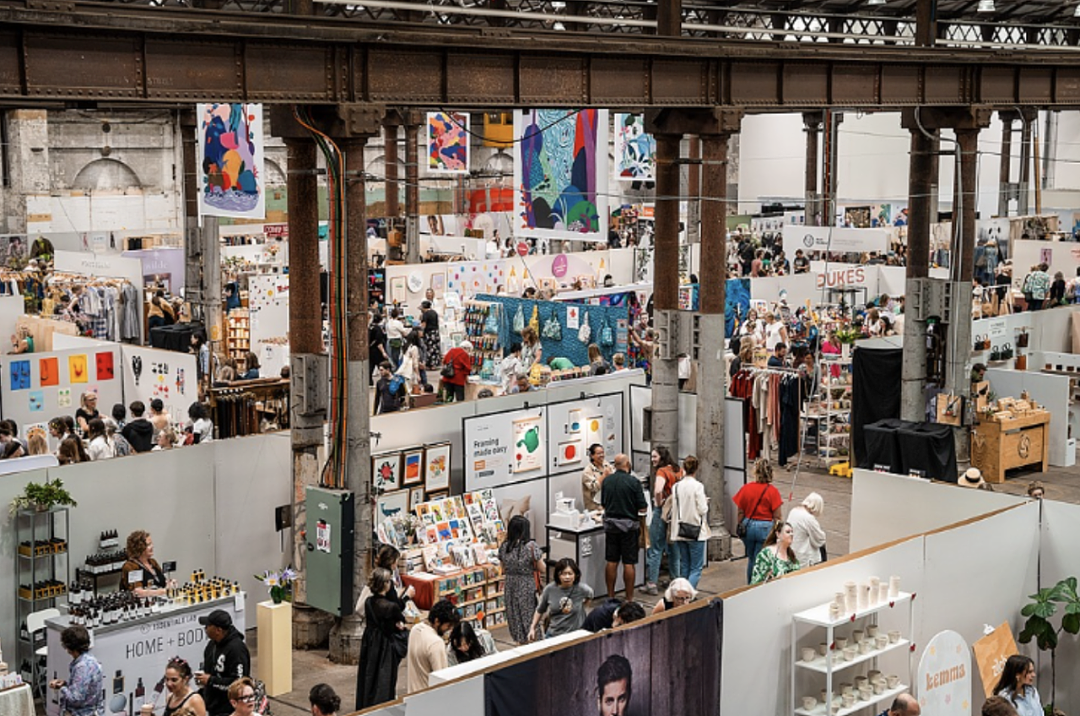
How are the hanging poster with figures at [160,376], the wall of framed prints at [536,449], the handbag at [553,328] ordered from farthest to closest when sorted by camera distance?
the handbag at [553,328], the hanging poster with figures at [160,376], the wall of framed prints at [536,449]

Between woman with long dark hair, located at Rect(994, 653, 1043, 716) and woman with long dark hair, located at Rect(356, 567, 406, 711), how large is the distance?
425cm

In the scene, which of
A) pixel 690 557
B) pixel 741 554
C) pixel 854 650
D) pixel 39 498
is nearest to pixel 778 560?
pixel 854 650

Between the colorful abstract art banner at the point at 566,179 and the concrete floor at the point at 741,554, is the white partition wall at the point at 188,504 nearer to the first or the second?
the concrete floor at the point at 741,554

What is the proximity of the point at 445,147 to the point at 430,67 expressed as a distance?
13.7 metres

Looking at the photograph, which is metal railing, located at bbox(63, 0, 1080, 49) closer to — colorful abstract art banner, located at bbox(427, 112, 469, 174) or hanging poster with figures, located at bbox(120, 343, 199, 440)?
colorful abstract art banner, located at bbox(427, 112, 469, 174)

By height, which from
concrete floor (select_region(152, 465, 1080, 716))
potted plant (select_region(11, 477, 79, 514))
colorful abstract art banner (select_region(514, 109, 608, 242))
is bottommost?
concrete floor (select_region(152, 465, 1080, 716))

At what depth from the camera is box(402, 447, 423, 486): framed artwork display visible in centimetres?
1352

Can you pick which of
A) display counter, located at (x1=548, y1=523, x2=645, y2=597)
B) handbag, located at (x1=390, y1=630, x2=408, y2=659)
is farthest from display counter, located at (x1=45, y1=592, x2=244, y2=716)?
display counter, located at (x1=548, y1=523, x2=645, y2=597)

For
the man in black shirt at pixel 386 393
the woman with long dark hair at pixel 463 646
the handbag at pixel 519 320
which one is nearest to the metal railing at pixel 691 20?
the handbag at pixel 519 320

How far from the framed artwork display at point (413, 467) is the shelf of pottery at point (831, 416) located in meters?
7.54

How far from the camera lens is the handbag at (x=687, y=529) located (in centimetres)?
1316

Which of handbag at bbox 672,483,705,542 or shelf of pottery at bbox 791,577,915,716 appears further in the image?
handbag at bbox 672,483,705,542

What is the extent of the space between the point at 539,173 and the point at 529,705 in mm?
10027

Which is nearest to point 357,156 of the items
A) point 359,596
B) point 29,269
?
point 359,596
